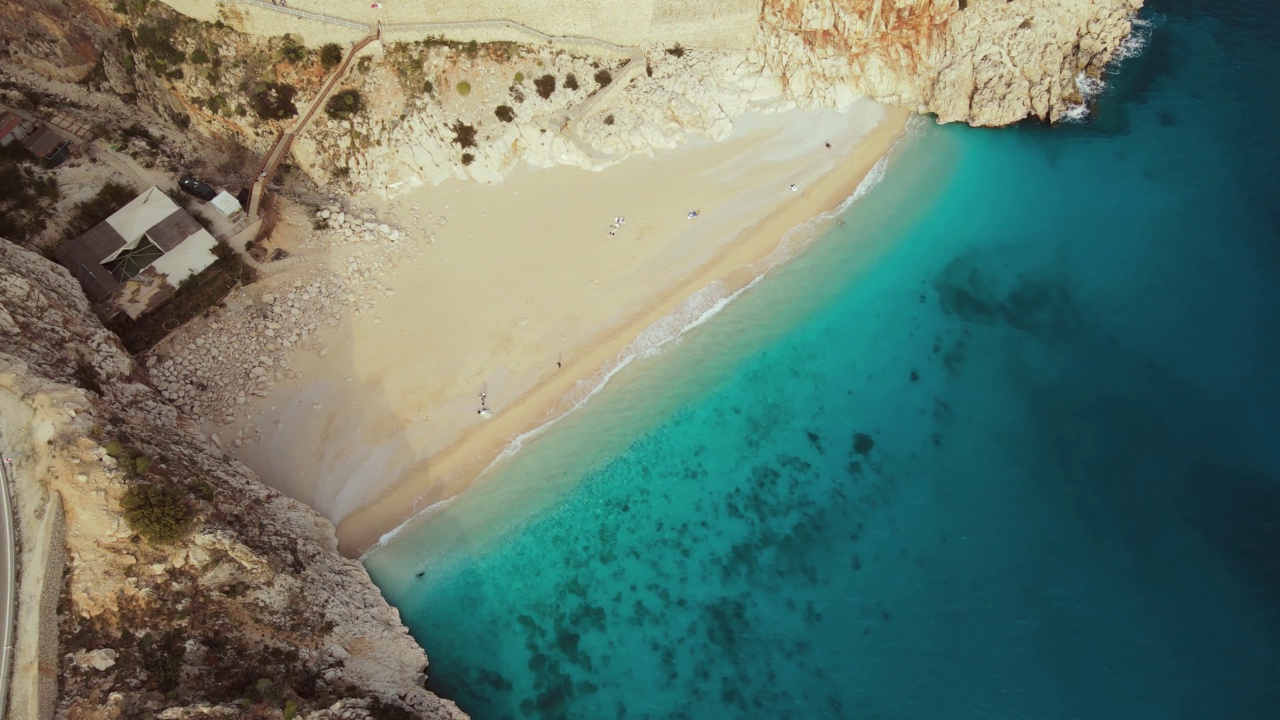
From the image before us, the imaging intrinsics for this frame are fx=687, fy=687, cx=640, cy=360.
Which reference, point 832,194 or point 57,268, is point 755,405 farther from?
point 57,268

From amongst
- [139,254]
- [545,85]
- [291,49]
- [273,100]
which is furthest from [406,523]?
[291,49]

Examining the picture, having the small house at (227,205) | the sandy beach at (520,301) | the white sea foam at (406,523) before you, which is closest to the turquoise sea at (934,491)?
the white sea foam at (406,523)

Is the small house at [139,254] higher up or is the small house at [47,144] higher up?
the small house at [47,144]

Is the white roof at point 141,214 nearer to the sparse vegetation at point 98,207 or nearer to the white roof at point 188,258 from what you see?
the sparse vegetation at point 98,207

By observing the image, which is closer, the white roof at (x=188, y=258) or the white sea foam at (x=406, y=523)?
the white sea foam at (x=406, y=523)

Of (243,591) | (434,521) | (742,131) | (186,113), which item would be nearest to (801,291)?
(742,131)

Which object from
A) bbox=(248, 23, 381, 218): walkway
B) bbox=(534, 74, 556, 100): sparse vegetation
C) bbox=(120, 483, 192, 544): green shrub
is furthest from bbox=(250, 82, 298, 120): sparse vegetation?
bbox=(120, 483, 192, 544): green shrub

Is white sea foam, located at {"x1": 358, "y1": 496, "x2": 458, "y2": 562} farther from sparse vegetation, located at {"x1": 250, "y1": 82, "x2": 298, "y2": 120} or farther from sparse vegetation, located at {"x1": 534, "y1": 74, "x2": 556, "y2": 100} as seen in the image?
sparse vegetation, located at {"x1": 534, "y1": 74, "x2": 556, "y2": 100}

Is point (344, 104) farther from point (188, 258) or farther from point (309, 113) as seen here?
point (188, 258)
